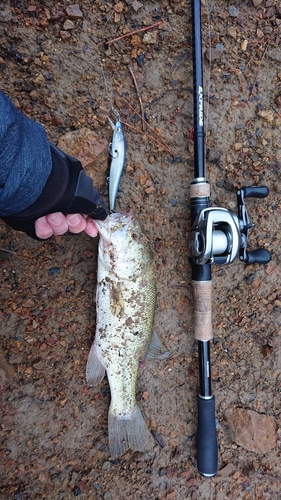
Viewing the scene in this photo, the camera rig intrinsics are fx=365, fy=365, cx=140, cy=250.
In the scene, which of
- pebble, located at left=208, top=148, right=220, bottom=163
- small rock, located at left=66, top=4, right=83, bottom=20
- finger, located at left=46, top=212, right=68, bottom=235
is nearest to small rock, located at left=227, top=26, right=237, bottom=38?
pebble, located at left=208, top=148, right=220, bottom=163

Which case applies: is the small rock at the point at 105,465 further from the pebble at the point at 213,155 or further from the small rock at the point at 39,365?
the pebble at the point at 213,155

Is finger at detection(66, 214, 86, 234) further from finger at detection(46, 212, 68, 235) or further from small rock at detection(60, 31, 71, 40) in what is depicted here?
small rock at detection(60, 31, 71, 40)

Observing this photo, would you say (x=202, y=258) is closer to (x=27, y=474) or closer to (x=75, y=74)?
(x=75, y=74)

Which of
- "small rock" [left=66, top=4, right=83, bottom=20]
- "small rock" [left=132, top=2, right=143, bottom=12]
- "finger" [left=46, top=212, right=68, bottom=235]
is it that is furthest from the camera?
"small rock" [left=132, top=2, right=143, bottom=12]

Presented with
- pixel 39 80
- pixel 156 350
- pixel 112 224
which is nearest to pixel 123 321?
pixel 156 350

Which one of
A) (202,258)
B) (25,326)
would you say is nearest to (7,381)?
(25,326)

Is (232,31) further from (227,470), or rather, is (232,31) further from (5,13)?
(227,470)
